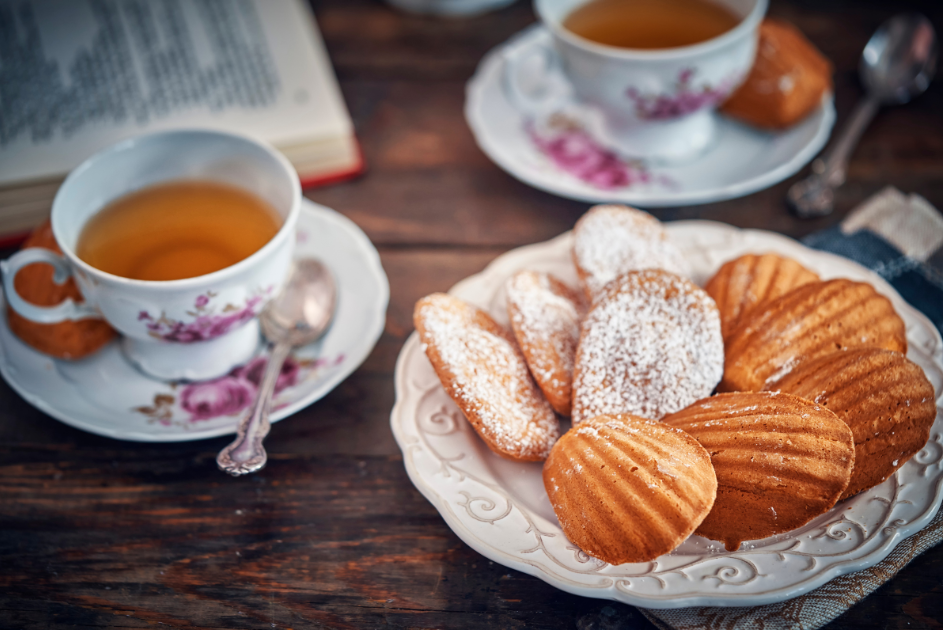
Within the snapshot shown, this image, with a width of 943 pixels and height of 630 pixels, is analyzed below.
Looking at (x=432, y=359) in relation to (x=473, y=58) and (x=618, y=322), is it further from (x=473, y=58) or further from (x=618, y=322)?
(x=473, y=58)

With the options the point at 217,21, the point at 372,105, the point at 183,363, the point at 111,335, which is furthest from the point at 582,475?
the point at 217,21

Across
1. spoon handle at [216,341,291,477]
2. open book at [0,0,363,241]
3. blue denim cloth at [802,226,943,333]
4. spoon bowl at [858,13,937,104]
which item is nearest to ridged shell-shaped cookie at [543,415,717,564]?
spoon handle at [216,341,291,477]

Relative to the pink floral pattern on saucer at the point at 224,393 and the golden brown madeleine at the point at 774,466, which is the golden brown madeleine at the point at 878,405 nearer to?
the golden brown madeleine at the point at 774,466

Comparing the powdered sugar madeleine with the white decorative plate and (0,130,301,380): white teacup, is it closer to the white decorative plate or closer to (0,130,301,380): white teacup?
the white decorative plate

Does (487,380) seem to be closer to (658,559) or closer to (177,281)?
(658,559)

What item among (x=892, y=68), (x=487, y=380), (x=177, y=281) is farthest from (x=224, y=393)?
(x=892, y=68)
